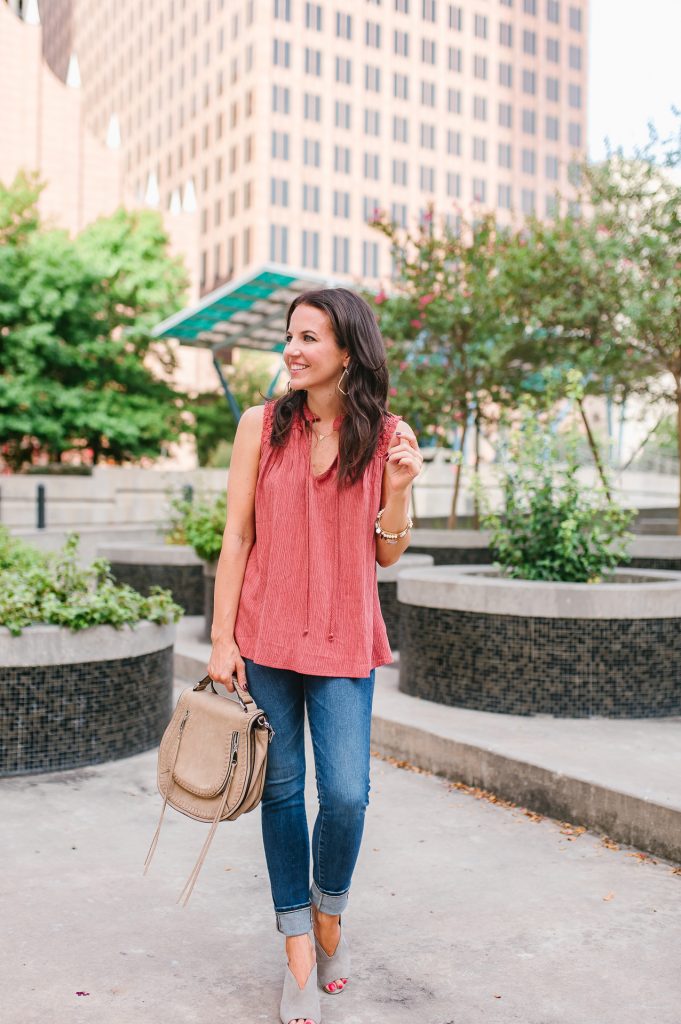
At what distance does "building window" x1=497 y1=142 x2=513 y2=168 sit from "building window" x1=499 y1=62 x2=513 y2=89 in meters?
5.38

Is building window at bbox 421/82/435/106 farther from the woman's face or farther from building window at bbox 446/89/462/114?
the woman's face

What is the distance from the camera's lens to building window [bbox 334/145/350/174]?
75.7 m

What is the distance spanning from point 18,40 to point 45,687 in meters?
40.9

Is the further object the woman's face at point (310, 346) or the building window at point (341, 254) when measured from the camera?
the building window at point (341, 254)

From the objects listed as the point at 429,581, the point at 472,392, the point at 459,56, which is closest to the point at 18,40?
the point at 472,392

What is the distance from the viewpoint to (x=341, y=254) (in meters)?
75.5

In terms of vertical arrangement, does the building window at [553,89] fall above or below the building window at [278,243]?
above

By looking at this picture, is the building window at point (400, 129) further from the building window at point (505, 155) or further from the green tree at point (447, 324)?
the green tree at point (447, 324)

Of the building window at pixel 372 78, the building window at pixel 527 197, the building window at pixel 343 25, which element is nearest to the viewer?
the building window at pixel 343 25

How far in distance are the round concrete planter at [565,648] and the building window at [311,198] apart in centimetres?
7065

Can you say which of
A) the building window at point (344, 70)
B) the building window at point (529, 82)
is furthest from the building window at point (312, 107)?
the building window at point (529, 82)

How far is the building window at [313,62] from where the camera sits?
74.6m

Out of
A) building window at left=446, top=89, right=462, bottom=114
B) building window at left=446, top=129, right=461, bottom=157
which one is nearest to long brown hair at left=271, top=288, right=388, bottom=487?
building window at left=446, top=129, right=461, bottom=157

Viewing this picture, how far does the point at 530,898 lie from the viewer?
367cm
